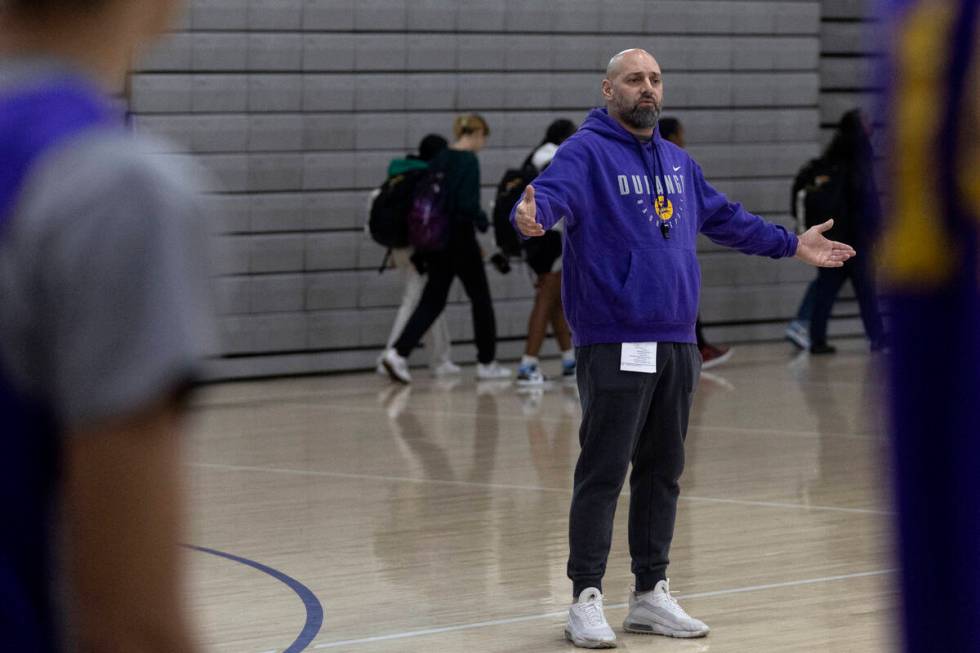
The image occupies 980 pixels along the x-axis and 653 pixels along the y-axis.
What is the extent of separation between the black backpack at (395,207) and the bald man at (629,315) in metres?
8.38

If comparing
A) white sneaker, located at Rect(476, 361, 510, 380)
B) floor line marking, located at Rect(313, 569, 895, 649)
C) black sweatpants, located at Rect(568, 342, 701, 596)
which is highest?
black sweatpants, located at Rect(568, 342, 701, 596)

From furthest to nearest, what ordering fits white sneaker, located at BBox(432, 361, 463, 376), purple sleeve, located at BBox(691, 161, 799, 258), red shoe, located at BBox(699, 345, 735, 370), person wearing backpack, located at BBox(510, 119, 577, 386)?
red shoe, located at BBox(699, 345, 735, 370) → white sneaker, located at BBox(432, 361, 463, 376) → person wearing backpack, located at BBox(510, 119, 577, 386) → purple sleeve, located at BBox(691, 161, 799, 258)

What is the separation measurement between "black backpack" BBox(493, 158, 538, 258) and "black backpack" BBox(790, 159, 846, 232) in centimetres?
324

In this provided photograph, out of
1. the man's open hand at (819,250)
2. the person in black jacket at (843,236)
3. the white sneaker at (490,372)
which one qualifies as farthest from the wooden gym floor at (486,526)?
the person in black jacket at (843,236)

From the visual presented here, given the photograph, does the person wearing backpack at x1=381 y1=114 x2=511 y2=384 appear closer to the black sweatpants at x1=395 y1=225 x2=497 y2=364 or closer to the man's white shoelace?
the black sweatpants at x1=395 y1=225 x2=497 y2=364

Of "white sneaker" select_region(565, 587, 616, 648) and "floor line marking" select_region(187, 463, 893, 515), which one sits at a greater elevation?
"white sneaker" select_region(565, 587, 616, 648)

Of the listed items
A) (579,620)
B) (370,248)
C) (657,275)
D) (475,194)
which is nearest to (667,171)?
(657,275)

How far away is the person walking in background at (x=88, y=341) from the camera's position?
1228 mm

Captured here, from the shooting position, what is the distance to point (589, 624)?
561 cm

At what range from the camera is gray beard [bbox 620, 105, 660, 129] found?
5.77 m

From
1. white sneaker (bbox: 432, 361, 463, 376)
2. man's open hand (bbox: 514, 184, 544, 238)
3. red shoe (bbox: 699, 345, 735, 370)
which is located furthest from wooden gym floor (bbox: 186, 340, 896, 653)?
red shoe (bbox: 699, 345, 735, 370)

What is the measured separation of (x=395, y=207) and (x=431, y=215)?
1.35ft

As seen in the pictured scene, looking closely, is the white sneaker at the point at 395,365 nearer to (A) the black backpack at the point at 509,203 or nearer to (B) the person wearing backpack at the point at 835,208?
(A) the black backpack at the point at 509,203

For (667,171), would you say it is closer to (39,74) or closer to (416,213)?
(39,74)
